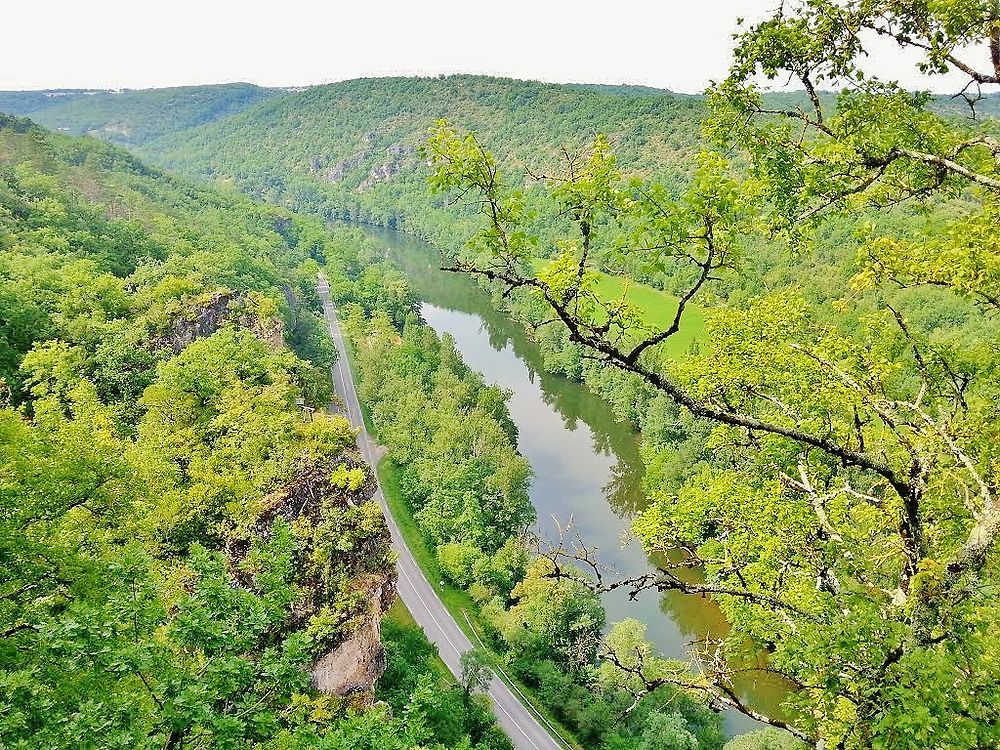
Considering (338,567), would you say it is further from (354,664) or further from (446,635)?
(446,635)

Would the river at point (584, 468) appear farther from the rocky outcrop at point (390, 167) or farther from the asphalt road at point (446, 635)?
the rocky outcrop at point (390, 167)

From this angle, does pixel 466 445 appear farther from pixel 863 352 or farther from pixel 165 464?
pixel 863 352

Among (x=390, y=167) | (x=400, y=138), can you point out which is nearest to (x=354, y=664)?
(x=390, y=167)

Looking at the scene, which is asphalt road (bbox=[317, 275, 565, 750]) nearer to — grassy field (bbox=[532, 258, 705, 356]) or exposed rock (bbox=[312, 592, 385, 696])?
exposed rock (bbox=[312, 592, 385, 696])

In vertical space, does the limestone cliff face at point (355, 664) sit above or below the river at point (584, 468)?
above

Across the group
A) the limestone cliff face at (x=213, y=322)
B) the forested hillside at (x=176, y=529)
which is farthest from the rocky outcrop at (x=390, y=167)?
the limestone cliff face at (x=213, y=322)

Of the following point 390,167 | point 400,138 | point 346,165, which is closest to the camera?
point 390,167
